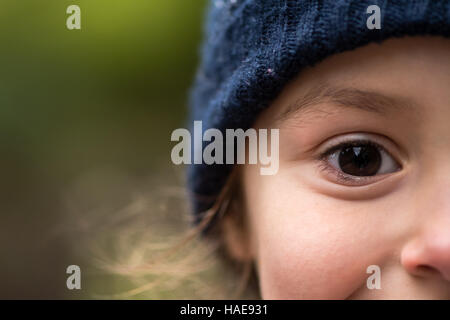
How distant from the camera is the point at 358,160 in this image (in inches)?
37.4

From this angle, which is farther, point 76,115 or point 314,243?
point 76,115

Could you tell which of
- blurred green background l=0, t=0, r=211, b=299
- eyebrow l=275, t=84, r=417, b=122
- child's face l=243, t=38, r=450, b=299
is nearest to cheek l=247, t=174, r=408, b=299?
child's face l=243, t=38, r=450, b=299

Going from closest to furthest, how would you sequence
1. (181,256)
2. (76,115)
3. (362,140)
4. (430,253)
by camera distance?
(430,253) < (362,140) < (181,256) < (76,115)

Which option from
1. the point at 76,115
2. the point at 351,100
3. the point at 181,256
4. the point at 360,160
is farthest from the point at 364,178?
the point at 76,115

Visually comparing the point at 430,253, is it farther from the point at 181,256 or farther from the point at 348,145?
the point at 181,256

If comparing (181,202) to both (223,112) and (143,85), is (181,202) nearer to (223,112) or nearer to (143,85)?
(223,112)

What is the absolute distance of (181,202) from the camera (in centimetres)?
184

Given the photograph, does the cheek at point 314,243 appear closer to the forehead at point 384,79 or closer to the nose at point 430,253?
the nose at point 430,253

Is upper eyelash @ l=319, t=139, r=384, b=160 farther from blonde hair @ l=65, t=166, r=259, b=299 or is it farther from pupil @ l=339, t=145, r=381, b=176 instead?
blonde hair @ l=65, t=166, r=259, b=299

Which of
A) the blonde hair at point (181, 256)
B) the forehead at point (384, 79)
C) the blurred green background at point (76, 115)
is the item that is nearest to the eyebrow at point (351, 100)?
the forehead at point (384, 79)

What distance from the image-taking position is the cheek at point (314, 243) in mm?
874

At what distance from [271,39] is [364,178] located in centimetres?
30
